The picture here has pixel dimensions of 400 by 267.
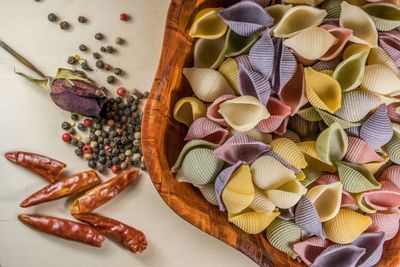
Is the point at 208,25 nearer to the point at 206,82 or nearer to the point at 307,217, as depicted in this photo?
the point at 206,82

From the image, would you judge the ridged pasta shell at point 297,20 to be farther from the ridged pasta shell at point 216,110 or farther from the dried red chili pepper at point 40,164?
the dried red chili pepper at point 40,164

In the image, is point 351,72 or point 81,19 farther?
point 81,19

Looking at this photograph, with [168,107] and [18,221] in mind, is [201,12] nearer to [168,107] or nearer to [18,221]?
[168,107]

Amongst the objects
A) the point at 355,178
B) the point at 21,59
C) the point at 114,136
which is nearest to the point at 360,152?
the point at 355,178

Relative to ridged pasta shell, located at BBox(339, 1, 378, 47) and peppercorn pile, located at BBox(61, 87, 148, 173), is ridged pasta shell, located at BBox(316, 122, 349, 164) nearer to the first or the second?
ridged pasta shell, located at BBox(339, 1, 378, 47)

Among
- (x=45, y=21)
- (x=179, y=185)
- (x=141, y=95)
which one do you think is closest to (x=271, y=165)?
(x=179, y=185)
